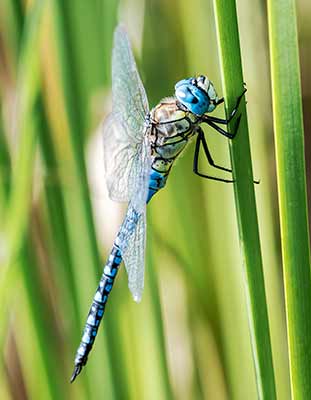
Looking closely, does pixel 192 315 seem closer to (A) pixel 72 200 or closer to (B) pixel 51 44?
(A) pixel 72 200

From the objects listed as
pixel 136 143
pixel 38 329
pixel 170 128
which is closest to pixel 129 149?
pixel 136 143

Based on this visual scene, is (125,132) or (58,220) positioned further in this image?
(58,220)

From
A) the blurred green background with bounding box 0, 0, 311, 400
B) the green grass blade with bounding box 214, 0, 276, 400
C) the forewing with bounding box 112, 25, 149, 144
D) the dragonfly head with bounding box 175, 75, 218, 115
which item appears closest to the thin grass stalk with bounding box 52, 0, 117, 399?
the blurred green background with bounding box 0, 0, 311, 400

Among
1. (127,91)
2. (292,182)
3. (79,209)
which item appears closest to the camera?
(292,182)

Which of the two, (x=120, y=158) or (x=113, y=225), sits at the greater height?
(x=120, y=158)

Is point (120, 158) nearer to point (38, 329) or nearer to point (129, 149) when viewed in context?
point (129, 149)

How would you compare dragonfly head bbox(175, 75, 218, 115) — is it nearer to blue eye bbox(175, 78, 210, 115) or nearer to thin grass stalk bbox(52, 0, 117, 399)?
blue eye bbox(175, 78, 210, 115)
